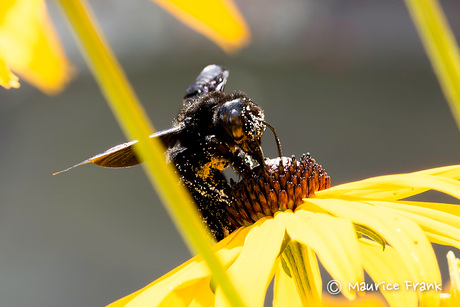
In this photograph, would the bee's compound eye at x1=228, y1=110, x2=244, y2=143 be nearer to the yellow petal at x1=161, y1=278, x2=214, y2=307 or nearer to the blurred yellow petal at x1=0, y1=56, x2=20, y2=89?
the yellow petal at x1=161, y1=278, x2=214, y2=307

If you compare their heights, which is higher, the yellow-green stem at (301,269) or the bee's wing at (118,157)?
the bee's wing at (118,157)

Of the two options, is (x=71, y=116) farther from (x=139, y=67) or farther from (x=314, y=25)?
(x=314, y=25)

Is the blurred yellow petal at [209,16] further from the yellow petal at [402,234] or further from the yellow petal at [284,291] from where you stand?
the yellow petal at [284,291]

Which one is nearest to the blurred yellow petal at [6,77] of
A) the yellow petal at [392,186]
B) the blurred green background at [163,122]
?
the yellow petal at [392,186]

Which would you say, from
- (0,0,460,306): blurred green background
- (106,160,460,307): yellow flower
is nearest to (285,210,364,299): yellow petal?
(106,160,460,307): yellow flower

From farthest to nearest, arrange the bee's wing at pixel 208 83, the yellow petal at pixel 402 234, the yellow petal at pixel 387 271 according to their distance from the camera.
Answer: the bee's wing at pixel 208 83, the yellow petal at pixel 387 271, the yellow petal at pixel 402 234

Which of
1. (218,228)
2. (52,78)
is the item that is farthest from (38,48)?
(218,228)

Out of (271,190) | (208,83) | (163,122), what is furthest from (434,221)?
(163,122)
